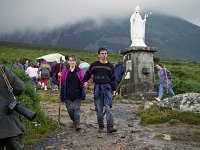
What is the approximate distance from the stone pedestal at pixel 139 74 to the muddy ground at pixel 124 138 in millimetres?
8399

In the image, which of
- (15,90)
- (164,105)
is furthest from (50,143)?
(164,105)

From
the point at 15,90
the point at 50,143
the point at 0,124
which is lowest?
the point at 50,143

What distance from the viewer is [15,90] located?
6.49 m

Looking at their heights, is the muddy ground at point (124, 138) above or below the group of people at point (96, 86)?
below

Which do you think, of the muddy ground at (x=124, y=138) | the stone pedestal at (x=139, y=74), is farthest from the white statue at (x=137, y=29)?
the muddy ground at (x=124, y=138)

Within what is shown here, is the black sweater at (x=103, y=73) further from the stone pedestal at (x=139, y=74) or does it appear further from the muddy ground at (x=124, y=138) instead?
the stone pedestal at (x=139, y=74)

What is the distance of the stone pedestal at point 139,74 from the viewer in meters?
21.1

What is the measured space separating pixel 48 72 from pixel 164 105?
35.1ft

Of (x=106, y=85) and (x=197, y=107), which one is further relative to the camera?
(x=197, y=107)

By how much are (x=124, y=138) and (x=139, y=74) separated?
39.1 feet

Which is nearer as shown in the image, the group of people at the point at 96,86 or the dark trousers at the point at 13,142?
the dark trousers at the point at 13,142

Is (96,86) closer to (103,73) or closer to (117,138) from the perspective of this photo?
(103,73)

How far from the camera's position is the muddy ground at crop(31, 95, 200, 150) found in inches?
347

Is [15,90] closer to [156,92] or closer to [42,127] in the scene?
[42,127]
